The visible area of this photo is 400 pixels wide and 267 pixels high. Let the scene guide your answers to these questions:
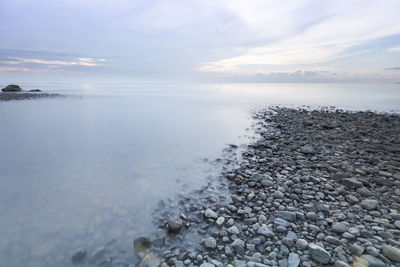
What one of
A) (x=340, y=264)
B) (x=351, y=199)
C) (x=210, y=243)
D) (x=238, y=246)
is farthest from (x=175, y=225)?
(x=351, y=199)

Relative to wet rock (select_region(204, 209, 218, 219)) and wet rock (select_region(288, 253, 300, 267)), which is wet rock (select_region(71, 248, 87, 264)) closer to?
wet rock (select_region(204, 209, 218, 219))

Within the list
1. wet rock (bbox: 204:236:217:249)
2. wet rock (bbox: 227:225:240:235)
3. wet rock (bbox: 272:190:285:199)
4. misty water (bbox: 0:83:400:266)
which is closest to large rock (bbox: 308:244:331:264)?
wet rock (bbox: 227:225:240:235)

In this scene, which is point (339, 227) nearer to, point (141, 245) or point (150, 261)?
point (150, 261)

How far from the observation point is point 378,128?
36.9 feet

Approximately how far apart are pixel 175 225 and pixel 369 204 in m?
3.93

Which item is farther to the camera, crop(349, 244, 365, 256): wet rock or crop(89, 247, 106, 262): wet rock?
crop(89, 247, 106, 262): wet rock

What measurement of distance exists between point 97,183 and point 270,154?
582 cm

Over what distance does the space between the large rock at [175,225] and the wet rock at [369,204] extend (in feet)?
12.2

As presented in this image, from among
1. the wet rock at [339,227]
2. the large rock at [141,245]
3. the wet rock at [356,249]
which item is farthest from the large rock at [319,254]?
the large rock at [141,245]

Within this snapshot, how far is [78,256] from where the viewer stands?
332cm

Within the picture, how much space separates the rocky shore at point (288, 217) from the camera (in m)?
3.00

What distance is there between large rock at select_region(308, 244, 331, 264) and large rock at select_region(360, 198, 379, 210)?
1969 millimetres

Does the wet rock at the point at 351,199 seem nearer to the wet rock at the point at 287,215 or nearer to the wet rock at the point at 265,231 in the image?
the wet rock at the point at 287,215

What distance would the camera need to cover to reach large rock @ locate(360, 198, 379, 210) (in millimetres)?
4078
